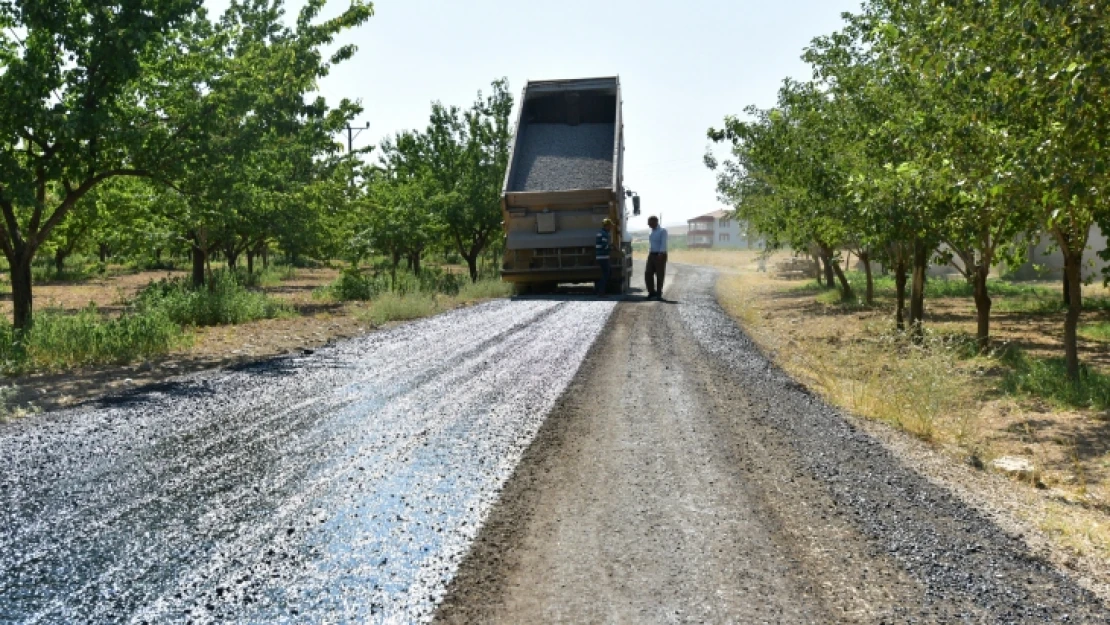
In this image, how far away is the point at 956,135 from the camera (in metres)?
9.52

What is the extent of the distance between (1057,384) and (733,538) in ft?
25.5

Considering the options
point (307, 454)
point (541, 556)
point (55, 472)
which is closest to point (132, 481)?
point (55, 472)

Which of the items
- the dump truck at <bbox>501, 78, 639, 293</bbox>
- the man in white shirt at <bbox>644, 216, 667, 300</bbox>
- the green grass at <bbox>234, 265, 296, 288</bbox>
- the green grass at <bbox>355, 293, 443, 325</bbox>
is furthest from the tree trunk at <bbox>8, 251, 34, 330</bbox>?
the green grass at <bbox>234, 265, 296, 288</bbox>

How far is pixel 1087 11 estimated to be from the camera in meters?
6.21

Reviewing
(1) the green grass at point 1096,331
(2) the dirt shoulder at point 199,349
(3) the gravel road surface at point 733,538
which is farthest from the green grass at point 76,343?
(1) the green grass at point 1096,331

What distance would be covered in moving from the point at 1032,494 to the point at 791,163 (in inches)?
414

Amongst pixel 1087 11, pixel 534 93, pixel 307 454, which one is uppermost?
pixel 534 93

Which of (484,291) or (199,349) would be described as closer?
(199,349)

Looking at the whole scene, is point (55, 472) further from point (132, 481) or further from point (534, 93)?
point (534, 93)

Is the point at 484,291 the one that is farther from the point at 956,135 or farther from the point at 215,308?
the point at 956,135

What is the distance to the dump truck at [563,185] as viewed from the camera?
2033 cm

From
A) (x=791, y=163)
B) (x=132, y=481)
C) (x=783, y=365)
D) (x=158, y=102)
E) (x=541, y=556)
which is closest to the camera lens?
(x=541, y=556)

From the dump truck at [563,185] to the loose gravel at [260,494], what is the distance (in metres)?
11.1

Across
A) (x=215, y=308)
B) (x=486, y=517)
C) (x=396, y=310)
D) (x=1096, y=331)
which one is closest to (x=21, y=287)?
(x=215, y=308)
